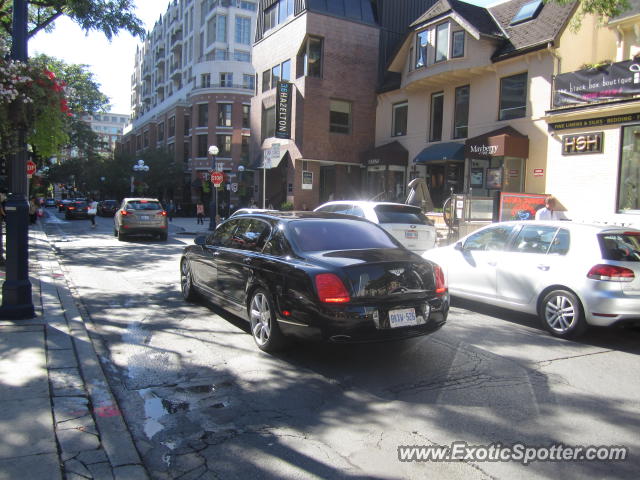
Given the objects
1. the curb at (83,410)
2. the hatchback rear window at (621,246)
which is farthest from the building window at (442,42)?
the curb at (83,410)

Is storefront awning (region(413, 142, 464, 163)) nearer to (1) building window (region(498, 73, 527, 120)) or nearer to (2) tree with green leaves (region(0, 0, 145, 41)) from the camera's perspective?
(1) building window (region(498, 73, 527, 120))

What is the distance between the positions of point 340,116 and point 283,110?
303cm

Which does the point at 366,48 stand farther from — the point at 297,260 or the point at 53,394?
the point at 53,394

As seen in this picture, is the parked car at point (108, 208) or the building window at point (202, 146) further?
the building window at point (202, 146)

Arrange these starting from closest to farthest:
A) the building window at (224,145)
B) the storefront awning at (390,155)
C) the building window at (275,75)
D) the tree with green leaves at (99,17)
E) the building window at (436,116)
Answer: the tree with green leaves at (99,17) → the building window at (436,116) → the storefront awning at (390,155) → the building window at (275,75) → the building window at (224,145)

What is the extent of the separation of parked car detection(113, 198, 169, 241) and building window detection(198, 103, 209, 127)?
33.5 m

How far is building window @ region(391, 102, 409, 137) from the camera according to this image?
25.2m

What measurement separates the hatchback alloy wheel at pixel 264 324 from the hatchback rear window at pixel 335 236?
0.73 metres

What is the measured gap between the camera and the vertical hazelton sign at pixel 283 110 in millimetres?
25609

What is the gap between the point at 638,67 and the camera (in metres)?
13.6

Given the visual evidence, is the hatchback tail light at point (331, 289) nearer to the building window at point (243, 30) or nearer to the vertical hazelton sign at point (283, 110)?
the vertical hazelton sign at point (283, 110)

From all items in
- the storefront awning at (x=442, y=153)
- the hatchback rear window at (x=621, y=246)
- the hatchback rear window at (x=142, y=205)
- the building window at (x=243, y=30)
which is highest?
the building window at (x=243, y=30)

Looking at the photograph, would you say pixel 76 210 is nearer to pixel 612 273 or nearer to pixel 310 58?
pixel 310 58

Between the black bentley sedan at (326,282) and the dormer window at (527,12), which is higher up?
the dormer window at (527,12)
